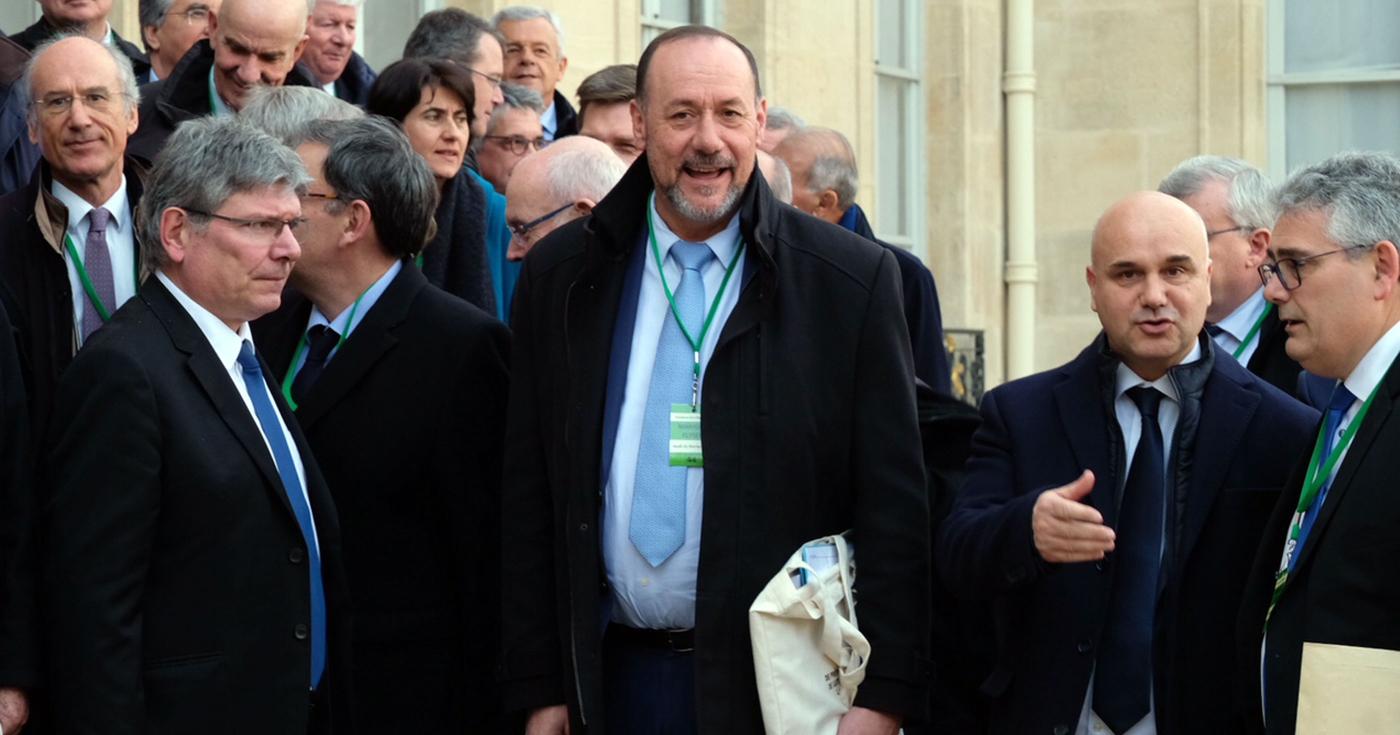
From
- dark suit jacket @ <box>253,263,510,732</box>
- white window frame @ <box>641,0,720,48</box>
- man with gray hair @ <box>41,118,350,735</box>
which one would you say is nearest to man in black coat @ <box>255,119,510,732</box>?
dark suit jacket @ <box>253,263,510,732</box>

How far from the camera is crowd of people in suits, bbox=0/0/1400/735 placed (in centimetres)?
428

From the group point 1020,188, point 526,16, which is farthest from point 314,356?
point 1020,188

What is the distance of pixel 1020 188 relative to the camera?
595 inches

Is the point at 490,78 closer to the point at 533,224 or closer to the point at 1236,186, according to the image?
the point at 533,224

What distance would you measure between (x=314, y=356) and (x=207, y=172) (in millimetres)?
684

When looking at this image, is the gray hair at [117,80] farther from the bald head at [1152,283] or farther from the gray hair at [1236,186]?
the gray hair at [1236,186]

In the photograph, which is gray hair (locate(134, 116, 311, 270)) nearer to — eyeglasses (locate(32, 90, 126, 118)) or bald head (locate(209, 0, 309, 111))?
eyeglasses (locate(32, 90, 126, 118))

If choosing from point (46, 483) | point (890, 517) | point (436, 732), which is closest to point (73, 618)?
point (46, 483)

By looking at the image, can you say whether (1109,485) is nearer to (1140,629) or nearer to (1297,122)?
(1140,629)

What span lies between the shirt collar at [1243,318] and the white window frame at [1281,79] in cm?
894

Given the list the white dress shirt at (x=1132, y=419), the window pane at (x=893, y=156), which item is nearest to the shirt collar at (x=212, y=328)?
the white dress shirt at (x=1132, y=419)

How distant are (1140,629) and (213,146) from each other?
7.07 ft

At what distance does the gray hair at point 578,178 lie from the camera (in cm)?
564

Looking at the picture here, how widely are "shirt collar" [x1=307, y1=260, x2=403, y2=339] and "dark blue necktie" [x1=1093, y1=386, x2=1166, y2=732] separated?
174 cm
